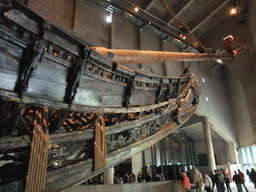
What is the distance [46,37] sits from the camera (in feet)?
5.87

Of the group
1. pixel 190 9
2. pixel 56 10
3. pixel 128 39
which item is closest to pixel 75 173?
pixel 56 10

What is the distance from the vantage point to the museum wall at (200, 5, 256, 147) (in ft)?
38.0

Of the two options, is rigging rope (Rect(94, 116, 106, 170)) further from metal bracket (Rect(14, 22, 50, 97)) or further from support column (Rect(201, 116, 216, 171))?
support column (Rect(201, 116, 216, 171))

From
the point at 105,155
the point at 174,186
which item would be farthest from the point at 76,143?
the point at 174,186

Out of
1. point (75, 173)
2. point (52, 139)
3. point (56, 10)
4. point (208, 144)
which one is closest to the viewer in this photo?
point (52, 139)

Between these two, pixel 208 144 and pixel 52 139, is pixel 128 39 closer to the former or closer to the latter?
pixel 208 144

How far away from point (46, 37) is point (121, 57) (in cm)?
241

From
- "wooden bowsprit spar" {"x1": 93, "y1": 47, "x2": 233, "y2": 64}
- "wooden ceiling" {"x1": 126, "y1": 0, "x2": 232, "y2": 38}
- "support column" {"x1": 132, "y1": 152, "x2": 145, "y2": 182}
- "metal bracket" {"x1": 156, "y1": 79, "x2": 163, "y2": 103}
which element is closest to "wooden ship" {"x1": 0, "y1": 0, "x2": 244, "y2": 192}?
"metal bracket" {"x1": 156, "y1": 79, "x2": 163, "y2": 103}

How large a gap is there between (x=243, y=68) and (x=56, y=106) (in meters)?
13.8

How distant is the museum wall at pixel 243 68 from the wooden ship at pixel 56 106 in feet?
37.3

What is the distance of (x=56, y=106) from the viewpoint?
189 centimetres

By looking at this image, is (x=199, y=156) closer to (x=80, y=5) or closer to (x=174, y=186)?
(x=174, y=186)

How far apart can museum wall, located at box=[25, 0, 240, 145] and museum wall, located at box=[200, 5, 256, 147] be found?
97 cm

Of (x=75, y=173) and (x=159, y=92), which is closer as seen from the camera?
(x=75, y=173)
